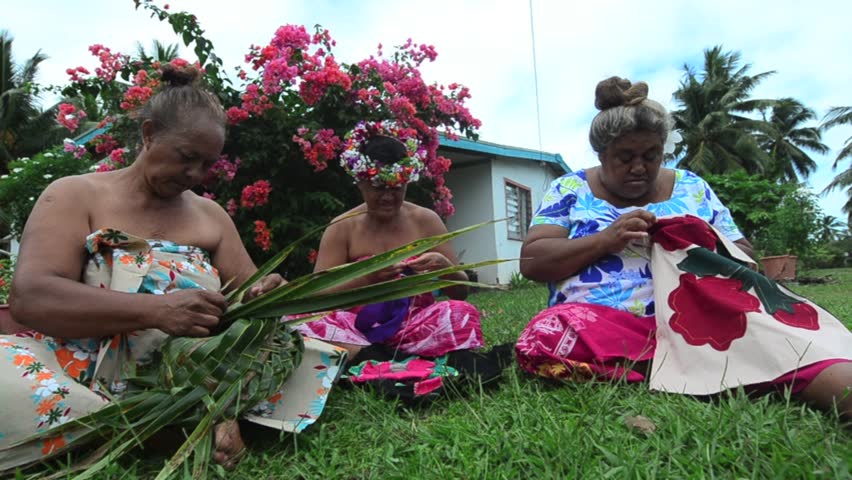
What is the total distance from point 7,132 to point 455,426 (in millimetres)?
26884

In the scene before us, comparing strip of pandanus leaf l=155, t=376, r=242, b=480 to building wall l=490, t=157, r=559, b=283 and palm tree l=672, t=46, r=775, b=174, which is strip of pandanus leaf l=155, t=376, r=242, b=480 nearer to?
building wall l=490, t=157, r=559, b=283

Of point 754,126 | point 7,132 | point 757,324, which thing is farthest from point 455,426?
point 754,126

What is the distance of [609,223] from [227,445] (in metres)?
1.72

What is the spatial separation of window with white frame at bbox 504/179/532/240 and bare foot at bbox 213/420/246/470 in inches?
459

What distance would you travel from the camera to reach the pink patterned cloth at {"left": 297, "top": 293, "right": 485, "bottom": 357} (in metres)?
2.94

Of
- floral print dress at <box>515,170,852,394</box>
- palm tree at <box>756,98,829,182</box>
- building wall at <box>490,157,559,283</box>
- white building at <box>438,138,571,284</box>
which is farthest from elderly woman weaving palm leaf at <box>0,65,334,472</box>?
palm tree at <box>756,98,829,182</box>

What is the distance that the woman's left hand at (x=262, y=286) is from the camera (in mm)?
2204

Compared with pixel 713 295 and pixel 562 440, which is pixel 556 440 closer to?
pixel 562 440

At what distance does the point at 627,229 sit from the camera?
7.68ft

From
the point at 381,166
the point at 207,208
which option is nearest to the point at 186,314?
the point at 207,208

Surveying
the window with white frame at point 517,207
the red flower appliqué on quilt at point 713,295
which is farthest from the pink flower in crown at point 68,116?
the window with white frame at point 517,207

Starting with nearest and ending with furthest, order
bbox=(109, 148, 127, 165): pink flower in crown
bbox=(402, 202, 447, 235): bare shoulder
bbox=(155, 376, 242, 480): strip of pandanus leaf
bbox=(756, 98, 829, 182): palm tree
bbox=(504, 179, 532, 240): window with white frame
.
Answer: bbox=(155, 376, 242, 480): strip of pandanus leaf < bbox=(402, 202, 447, 235): bare shoulder < bbox=(109, 148, 127, 165): pink flower in crown < bbox=(504, 179, 532, 240): window with white frame < bbox=(756, 98, 829, 182): palm tree

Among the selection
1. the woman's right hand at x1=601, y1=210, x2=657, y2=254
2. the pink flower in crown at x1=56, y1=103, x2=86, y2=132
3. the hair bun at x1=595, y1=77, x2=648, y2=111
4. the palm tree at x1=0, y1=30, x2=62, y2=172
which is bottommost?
the woman's right hand at x1=601, y1=210, x2=657, y2=254

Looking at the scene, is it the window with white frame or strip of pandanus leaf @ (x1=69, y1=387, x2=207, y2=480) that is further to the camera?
the window with white frame
